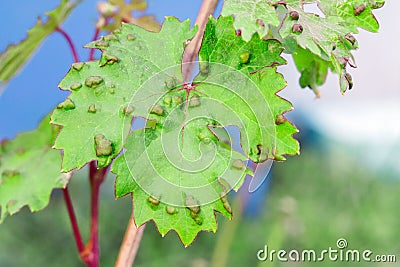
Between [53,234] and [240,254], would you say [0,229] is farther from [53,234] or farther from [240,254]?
[240,254]

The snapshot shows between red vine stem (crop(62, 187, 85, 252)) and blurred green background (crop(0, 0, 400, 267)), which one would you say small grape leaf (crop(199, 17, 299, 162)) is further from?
blurred green background (crop(0, 0, 400, 267))

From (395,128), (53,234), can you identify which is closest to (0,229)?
(53,234)

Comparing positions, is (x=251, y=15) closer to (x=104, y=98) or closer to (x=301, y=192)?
(x=104, y=98)

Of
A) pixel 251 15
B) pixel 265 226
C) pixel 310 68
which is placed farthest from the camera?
pixel 265 226

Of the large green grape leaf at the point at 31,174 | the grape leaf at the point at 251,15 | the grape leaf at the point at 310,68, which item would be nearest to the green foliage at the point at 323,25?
the grape leaf at the point at 251,15

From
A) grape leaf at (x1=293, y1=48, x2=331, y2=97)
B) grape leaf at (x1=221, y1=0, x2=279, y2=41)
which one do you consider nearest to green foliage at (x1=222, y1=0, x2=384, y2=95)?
grape leaf at (x1=221, y1=0, x2=279, y2=41)

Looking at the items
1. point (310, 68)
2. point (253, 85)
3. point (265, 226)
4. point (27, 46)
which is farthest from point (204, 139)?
point (265, 226)

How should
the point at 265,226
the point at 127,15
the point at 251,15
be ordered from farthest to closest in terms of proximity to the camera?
the point at 265,226, the point at 127,15, the point at 251,15
